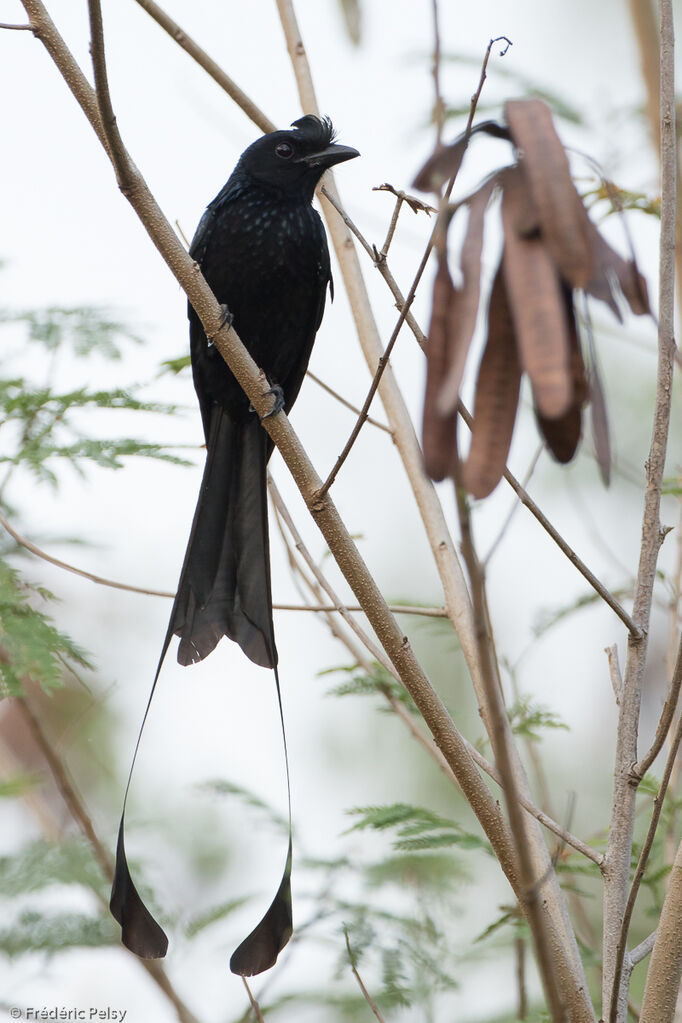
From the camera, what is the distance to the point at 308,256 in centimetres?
292

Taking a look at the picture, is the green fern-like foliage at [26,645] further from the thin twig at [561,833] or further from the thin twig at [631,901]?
the thin twig at [631,901]

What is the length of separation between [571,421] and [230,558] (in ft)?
5.10

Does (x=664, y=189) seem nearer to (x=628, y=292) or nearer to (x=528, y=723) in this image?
(x=628, y=292)

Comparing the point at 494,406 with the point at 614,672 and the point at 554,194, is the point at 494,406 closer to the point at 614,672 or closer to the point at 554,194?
the point at 554,194

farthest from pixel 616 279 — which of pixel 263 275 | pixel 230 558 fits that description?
pixel 263 275

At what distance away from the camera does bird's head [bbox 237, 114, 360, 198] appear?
2916 millimetres

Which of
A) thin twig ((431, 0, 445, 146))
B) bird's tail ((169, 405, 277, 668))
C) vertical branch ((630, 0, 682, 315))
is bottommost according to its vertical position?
bird's tail ((169, 405, 277, 668))

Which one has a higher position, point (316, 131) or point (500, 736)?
point (316, 131)

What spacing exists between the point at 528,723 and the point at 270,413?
0.82 m

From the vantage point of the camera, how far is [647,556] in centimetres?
145

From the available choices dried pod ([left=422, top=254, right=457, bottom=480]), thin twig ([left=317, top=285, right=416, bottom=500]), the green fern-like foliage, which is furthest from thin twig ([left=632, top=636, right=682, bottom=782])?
the green fern-like foliage

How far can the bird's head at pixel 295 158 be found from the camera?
292 centimetres

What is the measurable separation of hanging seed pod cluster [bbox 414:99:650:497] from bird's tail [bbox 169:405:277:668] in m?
1.20

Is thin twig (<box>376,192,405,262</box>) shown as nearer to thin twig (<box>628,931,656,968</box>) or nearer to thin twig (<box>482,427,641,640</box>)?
thin twig (<box>482,427,641,640</box>)
